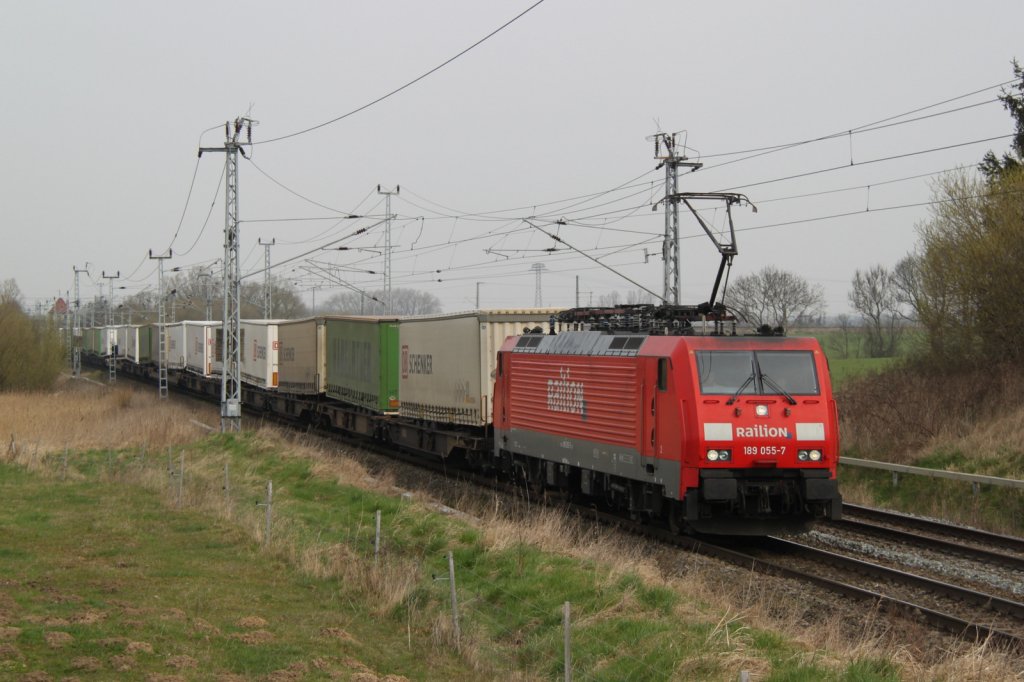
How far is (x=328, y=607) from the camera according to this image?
9.88 m

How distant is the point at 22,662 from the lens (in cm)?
755

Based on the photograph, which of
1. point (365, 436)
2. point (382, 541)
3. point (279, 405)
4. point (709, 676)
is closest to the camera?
point (709, 676)

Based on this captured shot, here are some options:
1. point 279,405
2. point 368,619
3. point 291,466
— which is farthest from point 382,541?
point 279,405

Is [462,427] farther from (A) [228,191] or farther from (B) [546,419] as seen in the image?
(A) [228,191]

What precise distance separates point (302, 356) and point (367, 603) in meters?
22.6

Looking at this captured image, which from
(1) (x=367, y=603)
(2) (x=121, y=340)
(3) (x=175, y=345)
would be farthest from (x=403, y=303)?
(1) (x=367, y=603)

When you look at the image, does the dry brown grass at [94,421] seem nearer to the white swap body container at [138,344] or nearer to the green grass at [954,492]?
the white swap body container at [138,344]

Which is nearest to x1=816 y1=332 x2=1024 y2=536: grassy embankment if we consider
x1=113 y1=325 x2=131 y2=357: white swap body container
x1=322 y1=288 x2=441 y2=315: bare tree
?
x1=113 y1=325 x2=131 y2=357: white swap body container

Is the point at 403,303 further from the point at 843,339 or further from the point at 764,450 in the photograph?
the point at 764,450

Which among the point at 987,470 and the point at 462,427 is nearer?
the point at 987,470

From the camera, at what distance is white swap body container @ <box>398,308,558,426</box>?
19703 mm

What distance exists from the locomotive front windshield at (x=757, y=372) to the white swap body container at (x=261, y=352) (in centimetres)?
2323

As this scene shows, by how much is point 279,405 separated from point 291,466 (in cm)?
1509

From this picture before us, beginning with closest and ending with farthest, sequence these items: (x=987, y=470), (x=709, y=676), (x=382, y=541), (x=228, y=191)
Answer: (x=709, y=676) → (x=382, y=541) → (x=987, y=470) → (x=228, y=191)
